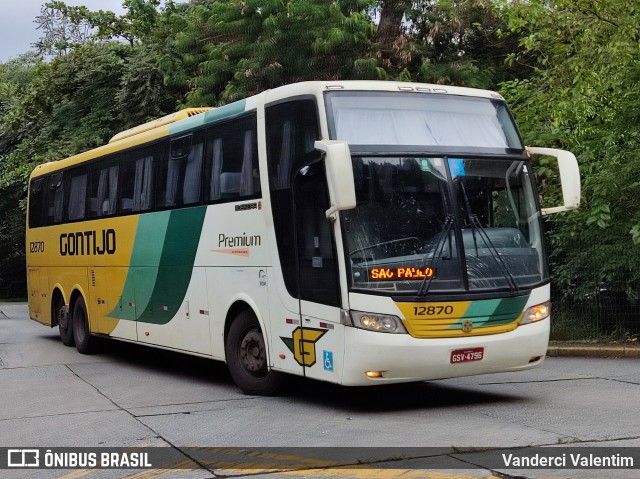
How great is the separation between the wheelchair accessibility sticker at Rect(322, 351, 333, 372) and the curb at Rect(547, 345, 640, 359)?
22.2 ft

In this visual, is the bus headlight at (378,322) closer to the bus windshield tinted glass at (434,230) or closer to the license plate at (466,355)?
the bus windshield tinted glass at (434,230)

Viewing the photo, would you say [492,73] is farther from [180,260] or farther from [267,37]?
[180,260]

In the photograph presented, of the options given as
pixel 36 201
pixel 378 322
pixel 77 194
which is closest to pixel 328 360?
pixel 378 322

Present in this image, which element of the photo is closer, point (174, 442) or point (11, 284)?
point (174, 442)

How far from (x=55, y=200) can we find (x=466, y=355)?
11.5 meters

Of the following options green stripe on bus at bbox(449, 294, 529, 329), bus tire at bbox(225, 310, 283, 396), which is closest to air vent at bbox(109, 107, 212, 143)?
bus tire at bbox(225, 310, 283, 396)

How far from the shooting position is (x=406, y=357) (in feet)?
31.2

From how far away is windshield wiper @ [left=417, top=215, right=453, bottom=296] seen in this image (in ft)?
31.5

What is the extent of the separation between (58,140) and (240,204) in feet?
69.6

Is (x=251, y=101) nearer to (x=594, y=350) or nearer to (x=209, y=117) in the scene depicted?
(x=209, y=117)

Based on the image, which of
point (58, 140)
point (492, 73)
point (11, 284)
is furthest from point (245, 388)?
point (11, 284)

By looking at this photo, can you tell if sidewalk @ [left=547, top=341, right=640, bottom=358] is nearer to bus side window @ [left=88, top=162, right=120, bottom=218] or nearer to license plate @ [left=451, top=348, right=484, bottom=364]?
license plate @ [left=451, top=348, right=484, bottom=364]

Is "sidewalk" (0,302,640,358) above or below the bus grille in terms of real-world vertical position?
below

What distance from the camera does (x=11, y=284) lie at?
157 feet
